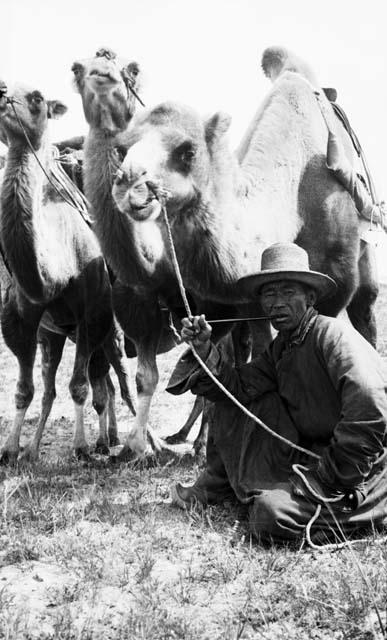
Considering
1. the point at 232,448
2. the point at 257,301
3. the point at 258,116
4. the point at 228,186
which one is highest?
the point at 258,116

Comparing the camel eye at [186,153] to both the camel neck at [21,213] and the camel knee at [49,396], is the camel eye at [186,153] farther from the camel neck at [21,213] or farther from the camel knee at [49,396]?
the camel knee at [49,396]

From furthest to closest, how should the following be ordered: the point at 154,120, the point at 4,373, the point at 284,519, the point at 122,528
Result: the point at 4,373 < the point at 154,120 < the point at 122,528 < the point at 284,519

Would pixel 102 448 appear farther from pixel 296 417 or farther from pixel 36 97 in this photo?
pixel 296 417

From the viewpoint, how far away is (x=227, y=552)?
14.1 feet

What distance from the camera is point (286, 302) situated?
491 centimetres

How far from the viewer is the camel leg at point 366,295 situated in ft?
25.5

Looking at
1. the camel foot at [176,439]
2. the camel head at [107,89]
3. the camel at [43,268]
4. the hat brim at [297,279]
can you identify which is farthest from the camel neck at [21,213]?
the camel foot at [176,439]

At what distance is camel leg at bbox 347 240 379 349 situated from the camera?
777 centimetres

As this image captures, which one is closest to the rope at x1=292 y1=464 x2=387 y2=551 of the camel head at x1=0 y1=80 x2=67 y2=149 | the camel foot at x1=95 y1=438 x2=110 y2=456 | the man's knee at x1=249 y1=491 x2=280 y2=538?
the man's knee at x1=249 y1=491 x2=280 y2=538

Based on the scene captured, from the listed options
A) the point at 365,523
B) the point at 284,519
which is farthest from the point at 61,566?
the point at 365,523

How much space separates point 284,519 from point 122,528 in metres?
0.99

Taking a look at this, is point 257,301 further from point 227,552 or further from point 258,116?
point 227,552

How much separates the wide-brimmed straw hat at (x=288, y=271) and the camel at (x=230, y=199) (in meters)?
0.52

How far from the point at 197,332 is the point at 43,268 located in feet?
8.60
